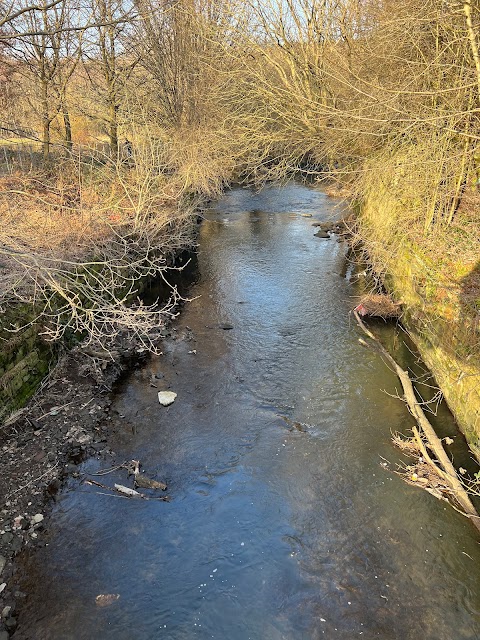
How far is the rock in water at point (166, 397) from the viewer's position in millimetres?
7777

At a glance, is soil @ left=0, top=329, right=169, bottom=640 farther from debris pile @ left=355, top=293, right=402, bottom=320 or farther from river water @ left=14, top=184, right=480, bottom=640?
debris pile @ left=355, top=293, right=402, bottom=320

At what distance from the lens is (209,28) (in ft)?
38.7

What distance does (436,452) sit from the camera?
6605 millimetres

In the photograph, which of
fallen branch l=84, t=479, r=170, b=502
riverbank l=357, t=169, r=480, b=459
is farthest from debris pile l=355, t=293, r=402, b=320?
fallen branch l=84, t=479, r=170, b=502

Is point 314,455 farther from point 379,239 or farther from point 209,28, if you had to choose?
point 209,28

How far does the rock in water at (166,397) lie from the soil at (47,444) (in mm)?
748

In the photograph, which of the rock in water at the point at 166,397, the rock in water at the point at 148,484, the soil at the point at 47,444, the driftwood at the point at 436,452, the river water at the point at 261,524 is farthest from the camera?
the rock in water at the point at 166,397

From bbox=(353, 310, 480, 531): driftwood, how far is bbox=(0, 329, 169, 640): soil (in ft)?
15.6

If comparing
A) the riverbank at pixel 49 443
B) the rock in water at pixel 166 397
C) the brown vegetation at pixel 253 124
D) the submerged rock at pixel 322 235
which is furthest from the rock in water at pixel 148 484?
the submerged rock at pixel 322 235

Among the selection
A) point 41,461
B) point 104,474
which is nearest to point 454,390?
point 104,474

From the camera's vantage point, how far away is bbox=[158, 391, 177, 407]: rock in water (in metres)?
7.78

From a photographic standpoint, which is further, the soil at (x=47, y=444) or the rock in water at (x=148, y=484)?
the rock in water at (x=148, y=484)

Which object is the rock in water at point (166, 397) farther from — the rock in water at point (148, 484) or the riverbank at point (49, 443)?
the rock in water at point (148, 484)

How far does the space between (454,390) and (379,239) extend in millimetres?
5507
